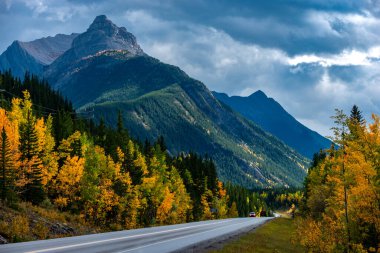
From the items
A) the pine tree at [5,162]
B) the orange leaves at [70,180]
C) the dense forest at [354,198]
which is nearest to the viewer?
the dense forest at [354,198]

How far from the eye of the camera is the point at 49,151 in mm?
56156

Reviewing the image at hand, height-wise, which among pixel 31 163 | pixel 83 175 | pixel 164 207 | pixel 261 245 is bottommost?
pixel 261 245

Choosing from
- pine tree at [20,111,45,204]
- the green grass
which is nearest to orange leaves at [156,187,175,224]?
the green grass

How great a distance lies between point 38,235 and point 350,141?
68.9ft

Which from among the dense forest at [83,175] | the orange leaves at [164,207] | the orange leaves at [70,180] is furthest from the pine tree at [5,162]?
the orange leaves at [164,207]

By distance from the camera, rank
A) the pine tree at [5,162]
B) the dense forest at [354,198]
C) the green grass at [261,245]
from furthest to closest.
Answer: the pine tree at [5,162] < the green grass at [261,245] < the dense forest at [354,198]

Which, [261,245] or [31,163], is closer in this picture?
[261,245]

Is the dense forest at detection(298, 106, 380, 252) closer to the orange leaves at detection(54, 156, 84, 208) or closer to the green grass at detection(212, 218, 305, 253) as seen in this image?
the green grass at detection(212, 218, 305, 253)

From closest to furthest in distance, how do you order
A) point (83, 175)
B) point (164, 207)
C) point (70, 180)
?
point (70, 180), point (83, 175), point (164, 207)

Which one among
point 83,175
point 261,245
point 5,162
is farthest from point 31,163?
point 261,245

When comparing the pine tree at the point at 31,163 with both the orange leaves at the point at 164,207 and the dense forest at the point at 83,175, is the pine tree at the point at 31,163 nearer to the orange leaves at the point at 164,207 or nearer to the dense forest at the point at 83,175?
the dense forest at the point at 83,175

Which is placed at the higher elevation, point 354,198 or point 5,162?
point 5,162

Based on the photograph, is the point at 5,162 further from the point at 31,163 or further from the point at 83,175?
the point at 83,175

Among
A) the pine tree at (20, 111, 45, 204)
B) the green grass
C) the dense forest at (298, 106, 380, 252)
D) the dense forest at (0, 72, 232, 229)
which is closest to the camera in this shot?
the dense forest at (298, 106, 380, 252)
